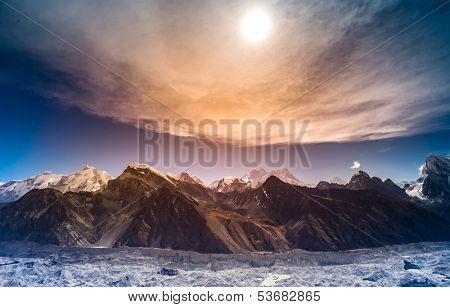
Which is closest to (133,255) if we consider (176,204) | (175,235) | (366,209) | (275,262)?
(175,235)

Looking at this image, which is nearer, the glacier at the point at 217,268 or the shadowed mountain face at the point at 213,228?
the glacier at the point at 217,268

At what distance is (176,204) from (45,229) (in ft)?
218

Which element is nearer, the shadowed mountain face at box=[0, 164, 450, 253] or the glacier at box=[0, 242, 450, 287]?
the glacier at box=[0, 242, 450, 287]

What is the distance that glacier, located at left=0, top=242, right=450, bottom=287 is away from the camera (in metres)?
84.1

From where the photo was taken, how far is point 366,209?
195500 millimetres

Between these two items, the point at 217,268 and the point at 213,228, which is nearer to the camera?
the point at 217,268

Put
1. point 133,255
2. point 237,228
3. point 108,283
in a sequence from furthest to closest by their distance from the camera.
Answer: point 237,228
point 133,255
point 108,283

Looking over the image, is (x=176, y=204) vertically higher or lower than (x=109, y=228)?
higher

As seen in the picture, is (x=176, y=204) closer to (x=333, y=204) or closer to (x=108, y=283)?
(x=333, y=204)

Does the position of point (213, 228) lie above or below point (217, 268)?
above

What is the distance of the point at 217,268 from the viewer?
424 feet

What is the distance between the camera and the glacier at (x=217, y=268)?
84.1 meters
